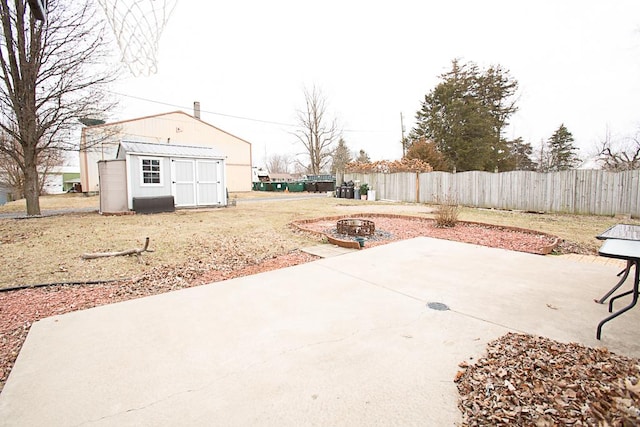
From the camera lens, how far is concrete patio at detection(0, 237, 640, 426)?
5.84ft

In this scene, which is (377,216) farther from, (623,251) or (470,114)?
(470,114)

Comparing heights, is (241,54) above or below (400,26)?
below

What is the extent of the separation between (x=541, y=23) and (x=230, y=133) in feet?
80.8

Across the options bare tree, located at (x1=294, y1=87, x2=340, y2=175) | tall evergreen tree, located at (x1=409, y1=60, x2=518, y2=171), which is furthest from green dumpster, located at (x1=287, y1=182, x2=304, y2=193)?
tall evergreen tree, located at (x1=409, y1=60, x2=518, y2=171)

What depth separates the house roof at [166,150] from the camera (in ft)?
39.7

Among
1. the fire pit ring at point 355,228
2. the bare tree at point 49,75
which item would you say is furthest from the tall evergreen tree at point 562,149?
the bare tree at point 49,75

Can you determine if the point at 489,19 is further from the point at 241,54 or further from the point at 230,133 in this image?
the point at 230,133

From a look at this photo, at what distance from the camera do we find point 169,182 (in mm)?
13016

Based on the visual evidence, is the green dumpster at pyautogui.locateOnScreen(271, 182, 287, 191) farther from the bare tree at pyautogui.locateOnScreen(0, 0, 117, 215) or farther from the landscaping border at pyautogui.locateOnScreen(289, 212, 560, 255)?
the landscaping border at pyautogui.locateOnScreen(289, 212, 560, 255)

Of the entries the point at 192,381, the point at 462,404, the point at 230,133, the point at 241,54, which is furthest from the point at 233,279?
the point at 230,133

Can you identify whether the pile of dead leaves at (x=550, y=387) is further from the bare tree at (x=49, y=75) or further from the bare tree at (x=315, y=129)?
the bare tree at (x=315, y=129)

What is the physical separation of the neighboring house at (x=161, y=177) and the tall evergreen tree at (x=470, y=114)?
1899 centimetres

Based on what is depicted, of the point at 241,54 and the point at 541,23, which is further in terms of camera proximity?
the point at 241,54

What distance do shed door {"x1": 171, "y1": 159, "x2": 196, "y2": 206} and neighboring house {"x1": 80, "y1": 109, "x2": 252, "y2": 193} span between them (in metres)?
8.15
